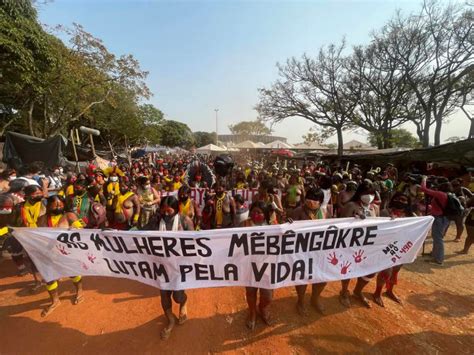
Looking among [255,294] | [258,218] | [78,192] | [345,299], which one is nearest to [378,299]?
[345,299]

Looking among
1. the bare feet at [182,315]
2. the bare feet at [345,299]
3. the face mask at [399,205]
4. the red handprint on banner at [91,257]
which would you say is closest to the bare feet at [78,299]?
the red handprint on banner at [91,257]

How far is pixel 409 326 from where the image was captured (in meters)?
3.48

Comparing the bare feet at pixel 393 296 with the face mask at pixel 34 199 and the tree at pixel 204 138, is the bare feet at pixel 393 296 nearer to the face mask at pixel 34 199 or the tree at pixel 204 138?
the face mask at pixel 34 199

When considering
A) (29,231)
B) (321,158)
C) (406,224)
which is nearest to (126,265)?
(29,231)

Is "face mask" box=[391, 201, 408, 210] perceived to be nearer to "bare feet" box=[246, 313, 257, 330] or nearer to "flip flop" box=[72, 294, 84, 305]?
"bare feet" box=[246, 313, 257, 330]

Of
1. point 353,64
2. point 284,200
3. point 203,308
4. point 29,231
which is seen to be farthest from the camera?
point 353,64

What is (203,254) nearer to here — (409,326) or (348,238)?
(348,238)

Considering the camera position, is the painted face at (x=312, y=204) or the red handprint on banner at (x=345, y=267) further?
the painted face at (x=312, y=204)

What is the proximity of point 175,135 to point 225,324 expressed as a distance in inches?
2569

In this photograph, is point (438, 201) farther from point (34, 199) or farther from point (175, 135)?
point (175, 135)

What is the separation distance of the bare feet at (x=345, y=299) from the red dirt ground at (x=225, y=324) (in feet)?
0.31

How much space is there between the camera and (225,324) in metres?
3.52

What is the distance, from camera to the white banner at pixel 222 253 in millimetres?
3100

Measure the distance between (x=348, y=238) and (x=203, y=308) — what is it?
2531mm
